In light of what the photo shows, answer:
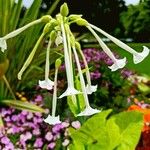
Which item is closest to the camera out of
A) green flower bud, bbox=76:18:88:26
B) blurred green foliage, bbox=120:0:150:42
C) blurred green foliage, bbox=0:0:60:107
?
green flower bud, bbox=76:18:88:26

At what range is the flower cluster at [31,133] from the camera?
14.9 feet

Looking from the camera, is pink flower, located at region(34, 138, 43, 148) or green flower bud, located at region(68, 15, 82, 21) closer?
green flower bud, located at region(68, 15, 82, 21)

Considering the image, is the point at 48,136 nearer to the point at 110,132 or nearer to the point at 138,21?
the point at 110,132

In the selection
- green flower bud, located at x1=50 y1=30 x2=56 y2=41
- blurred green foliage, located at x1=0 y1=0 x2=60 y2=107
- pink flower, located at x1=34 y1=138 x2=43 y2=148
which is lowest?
pink flower, located at x1=34 y1=138 x2=43 y2=148

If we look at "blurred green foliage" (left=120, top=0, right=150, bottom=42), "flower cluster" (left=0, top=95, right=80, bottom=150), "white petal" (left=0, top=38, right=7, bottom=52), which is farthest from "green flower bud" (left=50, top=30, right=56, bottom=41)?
"blurred green foliage" (left=120, top=0, right=150, bottom=42)

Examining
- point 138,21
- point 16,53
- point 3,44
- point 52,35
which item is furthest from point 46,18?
point 138,21

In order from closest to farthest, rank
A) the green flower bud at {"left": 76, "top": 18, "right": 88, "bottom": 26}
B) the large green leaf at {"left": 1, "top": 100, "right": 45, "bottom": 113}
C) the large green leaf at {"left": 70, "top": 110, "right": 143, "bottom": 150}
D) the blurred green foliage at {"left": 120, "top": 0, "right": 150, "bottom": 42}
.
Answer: the green flower bud at {"left": 76, "top": 18, "right": 88, "bottom": 26} < the large green leaf at {"left": 70, "top": 110, "right": 143, "bottom": 150} < the large green leaf at {"left": 1, "top": 100, "right": 45, "bottom": 113} < the blurred green foliage at {"left": 120, "top": 0, "right": 150, "bottom": 42}

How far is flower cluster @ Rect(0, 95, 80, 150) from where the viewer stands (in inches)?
178

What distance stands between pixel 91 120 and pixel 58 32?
271 mm

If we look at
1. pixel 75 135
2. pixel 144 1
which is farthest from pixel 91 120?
pixel 144 1

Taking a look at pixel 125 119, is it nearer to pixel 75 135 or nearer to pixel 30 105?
pixel 75 135

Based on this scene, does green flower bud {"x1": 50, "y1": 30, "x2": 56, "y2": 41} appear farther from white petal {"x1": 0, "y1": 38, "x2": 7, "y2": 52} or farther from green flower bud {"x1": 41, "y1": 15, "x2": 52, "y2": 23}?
white petal {"x1": 0, "y1": 38, "x2": 7, "y2": 52}

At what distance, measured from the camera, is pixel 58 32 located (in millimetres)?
1529

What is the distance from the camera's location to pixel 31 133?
16.3 ft
